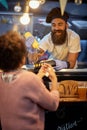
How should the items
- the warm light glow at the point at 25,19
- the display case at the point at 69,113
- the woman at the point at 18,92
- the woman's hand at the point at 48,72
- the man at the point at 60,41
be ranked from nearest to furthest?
the woman at the point at 18,92, the woman's hand at the point at 48,72, the display case at the point at 69,113, the warm light glow at the point at 25,19, the man at the point at 60,41

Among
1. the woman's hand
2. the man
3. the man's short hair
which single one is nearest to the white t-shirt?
the man

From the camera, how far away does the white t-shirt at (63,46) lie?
3.48m

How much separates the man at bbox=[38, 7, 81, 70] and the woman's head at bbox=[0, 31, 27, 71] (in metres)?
1.61

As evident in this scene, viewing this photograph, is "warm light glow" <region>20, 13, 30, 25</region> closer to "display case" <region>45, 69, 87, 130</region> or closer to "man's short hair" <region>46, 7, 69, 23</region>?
"man's short hair" <region>46, 7, 69, 23</region>

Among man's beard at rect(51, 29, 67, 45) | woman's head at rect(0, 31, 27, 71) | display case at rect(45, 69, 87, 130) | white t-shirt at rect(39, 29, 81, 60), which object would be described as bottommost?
display case at rect(45, 69, 87, 130)

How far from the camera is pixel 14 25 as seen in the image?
3.54 meters

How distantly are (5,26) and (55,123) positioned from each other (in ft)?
4.80

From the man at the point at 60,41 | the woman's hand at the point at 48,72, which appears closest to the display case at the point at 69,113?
the man at the point at 60,41

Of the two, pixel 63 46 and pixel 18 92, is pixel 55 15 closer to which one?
pixel 63 46

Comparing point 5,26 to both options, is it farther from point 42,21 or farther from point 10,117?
point 10,117

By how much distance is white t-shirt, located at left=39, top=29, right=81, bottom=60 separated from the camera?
348cm

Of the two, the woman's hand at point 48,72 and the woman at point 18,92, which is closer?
the woman at point 18,92

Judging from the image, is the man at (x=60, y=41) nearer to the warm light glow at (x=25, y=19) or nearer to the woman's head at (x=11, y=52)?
the warm light glow at (x=25, y=19)

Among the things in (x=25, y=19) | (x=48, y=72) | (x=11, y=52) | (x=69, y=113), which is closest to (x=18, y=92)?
(x=11, y=52)
